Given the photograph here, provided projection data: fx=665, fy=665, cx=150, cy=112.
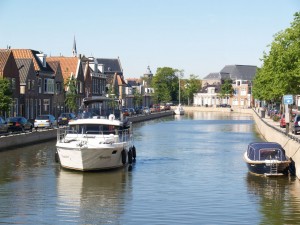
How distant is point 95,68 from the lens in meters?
140

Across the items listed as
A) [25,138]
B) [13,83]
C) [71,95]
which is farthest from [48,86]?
[25,138]

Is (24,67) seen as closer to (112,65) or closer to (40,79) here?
(40,79)

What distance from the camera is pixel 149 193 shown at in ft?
119

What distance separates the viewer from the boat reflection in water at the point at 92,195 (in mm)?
29667

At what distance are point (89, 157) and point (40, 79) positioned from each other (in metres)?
60.2

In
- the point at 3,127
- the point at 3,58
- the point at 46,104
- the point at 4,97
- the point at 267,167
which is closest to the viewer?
the point at 267,167

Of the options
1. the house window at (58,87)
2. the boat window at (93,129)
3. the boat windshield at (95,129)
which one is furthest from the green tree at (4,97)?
the house window at (58,87)

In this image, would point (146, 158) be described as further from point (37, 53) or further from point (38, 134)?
point (37, 53)

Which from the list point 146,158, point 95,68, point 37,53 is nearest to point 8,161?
point 146,158

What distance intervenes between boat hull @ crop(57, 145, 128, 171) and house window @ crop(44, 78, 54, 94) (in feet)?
196

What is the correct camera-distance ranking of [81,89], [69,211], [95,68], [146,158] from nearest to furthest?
[69,211] < [146,158] < [81,89] < [95,68]

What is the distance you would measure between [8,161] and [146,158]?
11531 mm

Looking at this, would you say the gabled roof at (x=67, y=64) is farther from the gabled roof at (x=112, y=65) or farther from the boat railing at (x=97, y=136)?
the boat railing at (x=97, y=136)

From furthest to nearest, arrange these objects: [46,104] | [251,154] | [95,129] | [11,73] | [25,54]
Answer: [46,104] → [25,54] → [11,73] → [95,129] → [251,154]
